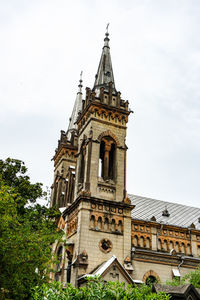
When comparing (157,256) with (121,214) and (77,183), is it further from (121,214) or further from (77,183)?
Answer: (77,183)

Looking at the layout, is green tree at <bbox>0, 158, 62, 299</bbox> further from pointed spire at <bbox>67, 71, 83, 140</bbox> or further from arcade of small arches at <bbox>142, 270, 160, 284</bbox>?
pointed spire at <bbox>67, 71, 83, 140</bbox>

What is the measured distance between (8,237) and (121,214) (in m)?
12.0

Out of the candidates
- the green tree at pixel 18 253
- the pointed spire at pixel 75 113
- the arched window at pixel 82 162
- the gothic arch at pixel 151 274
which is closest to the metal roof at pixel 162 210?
the gothic arch at pixel 151 274

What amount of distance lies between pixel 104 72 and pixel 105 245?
17.7 meters

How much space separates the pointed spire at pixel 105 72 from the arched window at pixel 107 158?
607 cm

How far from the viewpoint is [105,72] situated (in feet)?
118

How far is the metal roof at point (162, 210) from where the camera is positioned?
108 ft

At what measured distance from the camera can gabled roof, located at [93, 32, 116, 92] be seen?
34.7 metres

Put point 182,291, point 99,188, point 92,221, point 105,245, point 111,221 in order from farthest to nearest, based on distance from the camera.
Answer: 1. point 99,188
2. point 111,221
3. point 92,221
4. point 105,245
5. point 182,291

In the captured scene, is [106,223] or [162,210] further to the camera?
[162,210]

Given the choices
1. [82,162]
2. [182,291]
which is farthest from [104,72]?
[182,291]

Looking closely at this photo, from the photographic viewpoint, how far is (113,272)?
24.5 m

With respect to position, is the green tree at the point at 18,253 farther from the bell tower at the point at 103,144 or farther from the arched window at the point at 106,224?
the bell tower at the point at 103,144

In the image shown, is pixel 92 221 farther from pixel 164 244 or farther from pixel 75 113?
pixel 75 113
